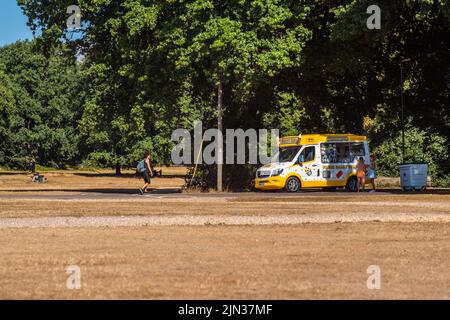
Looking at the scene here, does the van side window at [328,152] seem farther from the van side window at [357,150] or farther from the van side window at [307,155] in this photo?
the van side window at [357,150]

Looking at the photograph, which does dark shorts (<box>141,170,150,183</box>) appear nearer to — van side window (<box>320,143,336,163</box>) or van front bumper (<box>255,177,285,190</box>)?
van front bumper (<box>255,177,285,190</box>)

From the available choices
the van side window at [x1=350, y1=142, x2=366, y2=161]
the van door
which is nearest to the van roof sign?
the van side window at [x1=350, y1=142, x2=366, y2=161]

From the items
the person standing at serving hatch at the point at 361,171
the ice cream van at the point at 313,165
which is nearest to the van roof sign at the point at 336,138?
the ice cream van at the point at 313,165

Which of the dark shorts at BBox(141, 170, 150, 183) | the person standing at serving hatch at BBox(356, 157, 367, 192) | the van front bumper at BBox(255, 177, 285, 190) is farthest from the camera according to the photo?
the van front bumper at BBox(255, 177, 285, 190)

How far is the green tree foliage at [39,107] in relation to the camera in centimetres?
9206

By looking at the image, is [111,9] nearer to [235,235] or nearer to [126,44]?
[126,44]

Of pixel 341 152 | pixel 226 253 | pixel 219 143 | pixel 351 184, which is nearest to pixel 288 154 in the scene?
pixel 341 152

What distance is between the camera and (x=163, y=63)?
1534 inches

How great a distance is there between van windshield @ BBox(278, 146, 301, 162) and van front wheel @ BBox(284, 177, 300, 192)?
0.88 metres

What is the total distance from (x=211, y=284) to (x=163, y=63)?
94.9ft

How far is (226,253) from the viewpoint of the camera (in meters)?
14.1

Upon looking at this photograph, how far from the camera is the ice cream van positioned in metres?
40.5

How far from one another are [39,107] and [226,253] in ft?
268
